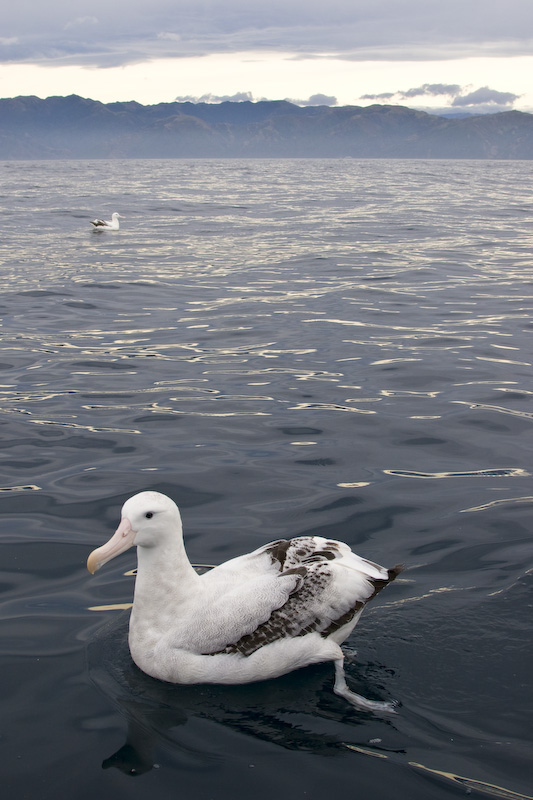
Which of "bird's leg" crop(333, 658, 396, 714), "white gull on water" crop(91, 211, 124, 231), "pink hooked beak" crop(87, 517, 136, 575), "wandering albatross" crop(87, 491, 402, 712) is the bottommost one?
"bird's leg" crop(333, 658, 396, 714)

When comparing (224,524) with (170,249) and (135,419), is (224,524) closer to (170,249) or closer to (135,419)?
(135,419)

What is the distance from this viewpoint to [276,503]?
364 inches

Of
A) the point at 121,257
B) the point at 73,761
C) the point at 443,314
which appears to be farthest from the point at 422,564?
the point at 121,257

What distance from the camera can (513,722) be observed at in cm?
570

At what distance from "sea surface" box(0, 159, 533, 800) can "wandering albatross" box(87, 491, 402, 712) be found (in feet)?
0.77

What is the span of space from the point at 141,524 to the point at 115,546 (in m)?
0.25

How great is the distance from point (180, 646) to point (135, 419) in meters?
6.02

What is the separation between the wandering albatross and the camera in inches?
238

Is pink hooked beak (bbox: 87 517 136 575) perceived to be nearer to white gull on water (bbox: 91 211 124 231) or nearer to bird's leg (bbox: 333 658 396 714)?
bird's leg (bbox: 333 658 396 714)

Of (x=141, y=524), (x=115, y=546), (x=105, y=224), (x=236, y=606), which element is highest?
(x=105, y=224)

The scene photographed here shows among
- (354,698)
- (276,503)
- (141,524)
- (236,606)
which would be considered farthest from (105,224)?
(354,698)

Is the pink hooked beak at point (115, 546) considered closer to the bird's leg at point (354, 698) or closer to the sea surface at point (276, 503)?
the sea surface at point (276, 503)

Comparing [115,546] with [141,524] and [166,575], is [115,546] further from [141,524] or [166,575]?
[166,575]

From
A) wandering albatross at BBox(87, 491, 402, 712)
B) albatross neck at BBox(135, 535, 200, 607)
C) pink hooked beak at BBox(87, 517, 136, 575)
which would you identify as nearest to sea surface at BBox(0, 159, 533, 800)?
wandering albatross at BBox(87, 491, 402, 712)
